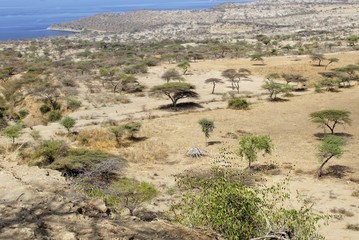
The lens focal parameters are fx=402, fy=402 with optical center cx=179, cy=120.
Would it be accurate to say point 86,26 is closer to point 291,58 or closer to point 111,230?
point 291,58

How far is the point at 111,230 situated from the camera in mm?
8148

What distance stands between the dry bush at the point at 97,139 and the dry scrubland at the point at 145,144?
0.14 meters

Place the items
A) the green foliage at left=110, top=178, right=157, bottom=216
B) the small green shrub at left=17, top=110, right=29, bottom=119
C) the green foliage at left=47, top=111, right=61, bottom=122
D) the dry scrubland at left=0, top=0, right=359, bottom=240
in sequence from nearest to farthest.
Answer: the dry scrubland at left=0, top=0, right=359, bottom=240
the green foliage at left=110, top=178, right=157, bottom=216
the green foliage at left=47, top=111, right=61, bottom=122
the small green shrub at left=17, top=110, right=29, bottom=119

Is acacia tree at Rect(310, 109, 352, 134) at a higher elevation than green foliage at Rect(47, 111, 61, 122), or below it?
higher

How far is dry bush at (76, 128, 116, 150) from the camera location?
98.2 ft

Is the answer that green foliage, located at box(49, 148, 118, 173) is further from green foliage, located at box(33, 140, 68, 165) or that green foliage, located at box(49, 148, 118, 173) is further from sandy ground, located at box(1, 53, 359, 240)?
sandy ground, located at box(1, 53, 359, 240)

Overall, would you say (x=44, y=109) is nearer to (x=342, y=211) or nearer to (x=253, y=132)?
(x=253, y=132)

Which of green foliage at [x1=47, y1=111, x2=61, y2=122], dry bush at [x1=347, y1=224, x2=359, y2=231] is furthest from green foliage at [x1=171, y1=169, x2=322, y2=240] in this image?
green foliage at [x1=47, y1=111, x2=61, y2=122]

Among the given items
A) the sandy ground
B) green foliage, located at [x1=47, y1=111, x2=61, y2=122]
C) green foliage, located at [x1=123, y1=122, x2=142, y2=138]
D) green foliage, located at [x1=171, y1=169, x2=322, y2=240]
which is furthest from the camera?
green foliage, located at [x1=47, y1=111, x2=61, y2=122]

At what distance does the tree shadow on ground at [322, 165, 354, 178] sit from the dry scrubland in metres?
0.11

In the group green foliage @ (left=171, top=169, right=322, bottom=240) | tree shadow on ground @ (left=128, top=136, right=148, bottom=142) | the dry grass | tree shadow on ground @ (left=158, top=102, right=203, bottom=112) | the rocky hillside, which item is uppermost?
green foliage @ (left=171, top=169, right=322, bottom=240)

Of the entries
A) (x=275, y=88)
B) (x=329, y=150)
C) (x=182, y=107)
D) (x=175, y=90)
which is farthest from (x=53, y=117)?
(x=329, y=150)

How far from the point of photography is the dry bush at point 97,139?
29.9 meters

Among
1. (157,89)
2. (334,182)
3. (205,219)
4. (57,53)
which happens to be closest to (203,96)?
(157,89)
